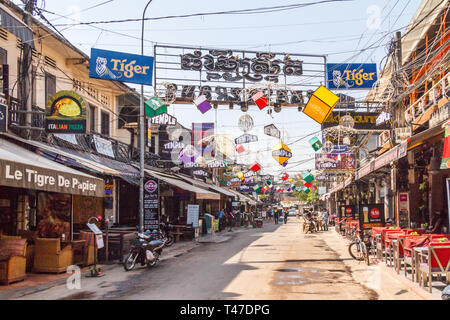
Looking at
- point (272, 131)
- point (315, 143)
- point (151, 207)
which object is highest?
point (315, 143)

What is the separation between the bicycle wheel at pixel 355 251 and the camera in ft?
52.5

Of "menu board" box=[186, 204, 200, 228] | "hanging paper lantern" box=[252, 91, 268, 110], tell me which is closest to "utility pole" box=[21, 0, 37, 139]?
"hanging paper lantern" box=[252, 91, 268, 110]

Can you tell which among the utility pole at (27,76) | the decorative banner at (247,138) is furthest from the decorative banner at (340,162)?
the utility pole at (27,76)

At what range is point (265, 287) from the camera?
404 inches

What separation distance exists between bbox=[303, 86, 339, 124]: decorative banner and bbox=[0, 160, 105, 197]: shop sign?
690cm

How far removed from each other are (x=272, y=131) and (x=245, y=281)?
9386 mm

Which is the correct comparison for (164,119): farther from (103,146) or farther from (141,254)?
(141,254)

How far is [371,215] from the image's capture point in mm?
19031

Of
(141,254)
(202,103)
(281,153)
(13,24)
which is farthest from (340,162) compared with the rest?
(13,24)

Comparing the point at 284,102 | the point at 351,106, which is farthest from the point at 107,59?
the point at 351,106

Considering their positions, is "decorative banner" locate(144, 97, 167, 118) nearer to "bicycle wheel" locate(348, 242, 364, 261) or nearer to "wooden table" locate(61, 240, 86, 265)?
"wooden table" locate(61, 240, 86, 265)

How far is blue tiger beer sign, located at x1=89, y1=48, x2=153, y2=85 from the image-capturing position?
1589 centimetres
